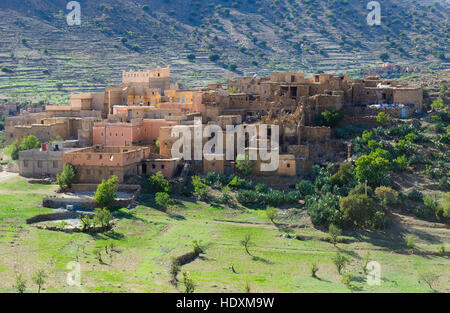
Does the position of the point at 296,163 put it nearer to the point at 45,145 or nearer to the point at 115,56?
the point at 45,145

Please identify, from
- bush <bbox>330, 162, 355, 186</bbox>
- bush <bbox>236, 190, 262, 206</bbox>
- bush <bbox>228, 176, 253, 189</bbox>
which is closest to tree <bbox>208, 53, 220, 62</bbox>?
bush <bbox>228, 176, 253, 189</bbox>

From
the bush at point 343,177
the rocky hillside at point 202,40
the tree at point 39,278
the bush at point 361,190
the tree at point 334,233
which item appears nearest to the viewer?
the tree at point 39,278

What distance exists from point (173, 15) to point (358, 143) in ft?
213

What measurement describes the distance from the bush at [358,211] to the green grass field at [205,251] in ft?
2.52

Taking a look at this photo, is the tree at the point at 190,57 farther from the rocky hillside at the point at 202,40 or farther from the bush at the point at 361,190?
the bush at the point at 361,190

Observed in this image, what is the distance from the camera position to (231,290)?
2228 centimetres

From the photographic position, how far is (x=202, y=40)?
9044 centimetres

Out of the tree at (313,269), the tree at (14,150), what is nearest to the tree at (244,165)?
the tree at (313,269)

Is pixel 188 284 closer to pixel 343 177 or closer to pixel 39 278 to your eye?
pixel 39 278

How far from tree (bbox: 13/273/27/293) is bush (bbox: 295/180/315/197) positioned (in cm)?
1593

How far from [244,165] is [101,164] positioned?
766 cm

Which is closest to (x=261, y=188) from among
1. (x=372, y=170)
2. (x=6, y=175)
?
(x=372, y=170)

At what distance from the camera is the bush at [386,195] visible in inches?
1256
